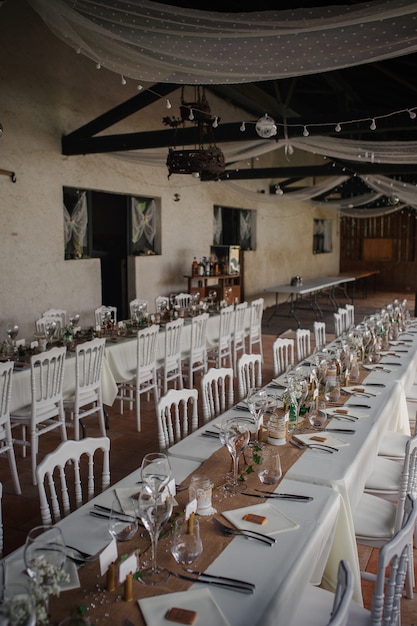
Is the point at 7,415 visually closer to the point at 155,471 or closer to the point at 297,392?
the point at 297,392

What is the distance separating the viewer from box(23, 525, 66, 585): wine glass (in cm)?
159

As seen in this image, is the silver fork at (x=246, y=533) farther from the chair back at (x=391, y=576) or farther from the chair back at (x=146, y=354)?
the chair back at (x=146, y=354)

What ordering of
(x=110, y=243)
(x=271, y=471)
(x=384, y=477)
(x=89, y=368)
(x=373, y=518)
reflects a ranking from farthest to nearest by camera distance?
(x=110, y=243) → (x=89, y=368) → (x=384, y=477) → (x=373, y=518) → (x=271, y=471)

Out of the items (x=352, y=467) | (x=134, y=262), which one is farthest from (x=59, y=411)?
(x=134, y=262)

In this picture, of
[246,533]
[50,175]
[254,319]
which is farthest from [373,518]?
[50,175]

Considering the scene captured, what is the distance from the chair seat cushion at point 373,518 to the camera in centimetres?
278

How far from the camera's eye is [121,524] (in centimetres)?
Result: 198

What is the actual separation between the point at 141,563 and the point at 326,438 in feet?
4.81

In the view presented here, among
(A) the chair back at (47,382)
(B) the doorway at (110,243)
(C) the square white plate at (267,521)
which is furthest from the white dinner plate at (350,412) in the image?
(B) the doorway at (110,243)

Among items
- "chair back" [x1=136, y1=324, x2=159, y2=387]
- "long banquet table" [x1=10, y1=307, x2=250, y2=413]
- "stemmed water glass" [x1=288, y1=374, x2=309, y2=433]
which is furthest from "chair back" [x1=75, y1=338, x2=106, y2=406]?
"stemmed water glass" [x1=288, y1=374, x2=309, y2=433]

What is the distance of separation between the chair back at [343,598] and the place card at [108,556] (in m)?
0.75

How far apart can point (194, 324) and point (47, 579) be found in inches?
195

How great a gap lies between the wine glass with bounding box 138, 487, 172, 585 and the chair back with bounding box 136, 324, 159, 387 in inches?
139

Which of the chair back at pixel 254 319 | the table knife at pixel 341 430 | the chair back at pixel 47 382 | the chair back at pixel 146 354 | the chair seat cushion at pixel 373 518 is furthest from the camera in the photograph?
the chair back at pixel 254 319
